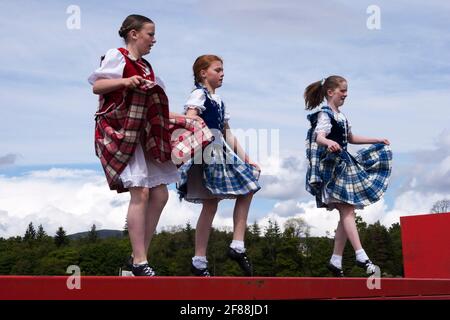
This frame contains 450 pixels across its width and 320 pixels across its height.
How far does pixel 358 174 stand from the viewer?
7082 millimetres

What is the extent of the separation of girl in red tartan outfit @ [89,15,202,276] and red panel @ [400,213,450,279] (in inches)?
230

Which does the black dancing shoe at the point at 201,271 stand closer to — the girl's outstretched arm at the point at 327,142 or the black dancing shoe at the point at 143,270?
the black dancing shoe at the point at 143,270

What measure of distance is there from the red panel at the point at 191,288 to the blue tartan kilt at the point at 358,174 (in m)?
2.44

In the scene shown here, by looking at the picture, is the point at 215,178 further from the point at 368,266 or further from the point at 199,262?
the point at 368,266

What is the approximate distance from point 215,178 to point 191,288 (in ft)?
7.91

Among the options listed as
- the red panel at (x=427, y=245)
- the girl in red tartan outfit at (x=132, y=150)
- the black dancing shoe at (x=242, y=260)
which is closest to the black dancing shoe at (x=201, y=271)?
the black dancing shoe at (x=242, y=260)

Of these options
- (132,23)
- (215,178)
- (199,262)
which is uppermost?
(132,23)

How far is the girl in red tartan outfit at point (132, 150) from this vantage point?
466 centimetres

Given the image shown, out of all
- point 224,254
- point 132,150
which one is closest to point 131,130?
point 132,150

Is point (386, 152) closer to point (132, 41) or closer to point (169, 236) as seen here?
point (132, 41)

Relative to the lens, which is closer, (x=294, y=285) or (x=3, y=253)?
(x=294, y=285)
